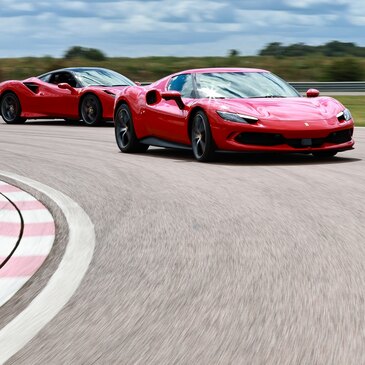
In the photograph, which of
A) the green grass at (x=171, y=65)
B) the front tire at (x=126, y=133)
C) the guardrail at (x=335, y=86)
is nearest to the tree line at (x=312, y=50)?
the green grass at (x=171, y=65)

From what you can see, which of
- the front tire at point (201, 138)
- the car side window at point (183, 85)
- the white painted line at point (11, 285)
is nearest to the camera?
the white painted line at point (11, 285)

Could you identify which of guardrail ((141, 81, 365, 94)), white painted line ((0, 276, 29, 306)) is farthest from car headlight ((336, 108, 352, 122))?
guardrail ((141, 81, 365, 94))

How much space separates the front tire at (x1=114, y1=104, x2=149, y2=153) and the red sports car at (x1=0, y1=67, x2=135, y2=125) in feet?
A: 18.3

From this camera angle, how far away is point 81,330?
13.6 feet

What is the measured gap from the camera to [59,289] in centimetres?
494

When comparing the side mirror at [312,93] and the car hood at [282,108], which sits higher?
the side mirror at [312,93]

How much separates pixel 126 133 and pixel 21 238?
6.79 m

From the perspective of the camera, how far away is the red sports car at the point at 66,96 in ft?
62.8

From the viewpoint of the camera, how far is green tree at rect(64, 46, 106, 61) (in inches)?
2591

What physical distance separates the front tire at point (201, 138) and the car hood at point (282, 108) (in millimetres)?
247

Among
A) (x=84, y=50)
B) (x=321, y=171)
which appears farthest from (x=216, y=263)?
(x=84, y=50)

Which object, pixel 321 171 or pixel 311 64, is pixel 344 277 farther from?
pixel 311 64

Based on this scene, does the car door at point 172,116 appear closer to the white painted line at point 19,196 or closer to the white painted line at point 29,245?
the white painted line at point 19,196

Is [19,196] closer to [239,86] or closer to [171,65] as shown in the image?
[239,86]
